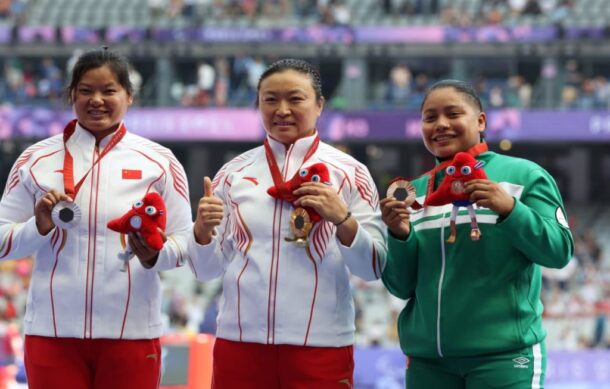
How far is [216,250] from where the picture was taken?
13.1ft

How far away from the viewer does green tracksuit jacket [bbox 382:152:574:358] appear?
369 centimetres

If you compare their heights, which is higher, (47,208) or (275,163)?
(275,163)

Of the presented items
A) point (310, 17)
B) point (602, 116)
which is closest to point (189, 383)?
point (602, 116)

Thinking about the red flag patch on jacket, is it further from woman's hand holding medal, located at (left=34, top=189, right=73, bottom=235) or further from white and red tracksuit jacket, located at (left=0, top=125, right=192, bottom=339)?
woman's hand holding medal, located at (left=34, top=189, right=73, bottom=235)

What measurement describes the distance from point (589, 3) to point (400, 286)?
23986 mm

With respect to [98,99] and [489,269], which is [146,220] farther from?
[489,269]

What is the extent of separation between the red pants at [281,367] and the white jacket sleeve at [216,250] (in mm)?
316

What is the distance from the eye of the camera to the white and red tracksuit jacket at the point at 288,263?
390 cm

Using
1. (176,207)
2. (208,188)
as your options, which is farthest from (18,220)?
(208,188)

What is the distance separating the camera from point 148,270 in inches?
159

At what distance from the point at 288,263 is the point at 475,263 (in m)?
0.69

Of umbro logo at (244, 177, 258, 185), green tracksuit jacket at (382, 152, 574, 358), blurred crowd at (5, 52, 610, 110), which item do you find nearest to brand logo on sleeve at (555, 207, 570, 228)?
green tracksuit jacket at (382, 152, 574, 358)

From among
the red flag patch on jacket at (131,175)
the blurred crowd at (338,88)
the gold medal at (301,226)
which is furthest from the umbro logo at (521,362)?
the blurred crowd at (338,88)

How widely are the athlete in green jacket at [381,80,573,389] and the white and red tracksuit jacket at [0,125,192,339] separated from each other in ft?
3.00
